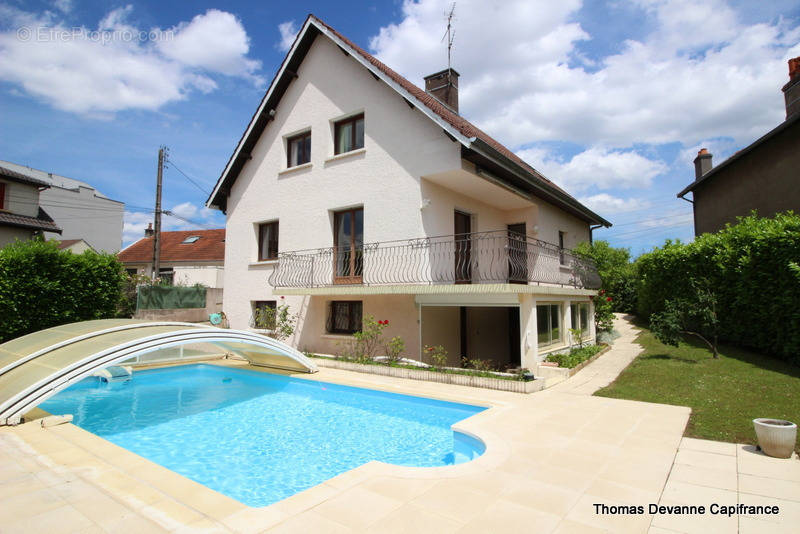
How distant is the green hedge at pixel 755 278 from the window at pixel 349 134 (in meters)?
10.9

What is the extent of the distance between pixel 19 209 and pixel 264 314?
1669 centimetres

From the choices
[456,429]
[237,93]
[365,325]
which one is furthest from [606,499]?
[237,93]

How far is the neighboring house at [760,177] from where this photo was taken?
612 inches

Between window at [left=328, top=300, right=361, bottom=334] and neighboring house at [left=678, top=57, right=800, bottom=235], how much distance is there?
16745 mm

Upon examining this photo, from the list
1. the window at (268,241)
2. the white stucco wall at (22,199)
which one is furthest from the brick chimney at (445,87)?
the white stucco wall at (22,199)

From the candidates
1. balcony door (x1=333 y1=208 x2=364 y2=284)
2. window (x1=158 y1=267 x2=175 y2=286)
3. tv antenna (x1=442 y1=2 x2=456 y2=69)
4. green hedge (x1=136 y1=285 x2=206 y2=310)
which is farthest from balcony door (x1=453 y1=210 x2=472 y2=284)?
window (x1=158 y1=267 x2=175 y2=286)

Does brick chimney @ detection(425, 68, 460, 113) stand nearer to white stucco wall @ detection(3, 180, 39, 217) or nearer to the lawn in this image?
the lawn

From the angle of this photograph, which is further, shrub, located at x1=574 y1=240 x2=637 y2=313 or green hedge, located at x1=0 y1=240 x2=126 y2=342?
shrub, located at x1=574 y1=240 x2=637 y2=313

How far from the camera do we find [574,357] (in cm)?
1094

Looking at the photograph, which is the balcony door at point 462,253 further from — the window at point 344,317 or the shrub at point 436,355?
Result: the window at point 344,317

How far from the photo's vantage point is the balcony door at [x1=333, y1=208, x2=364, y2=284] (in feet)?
42.0

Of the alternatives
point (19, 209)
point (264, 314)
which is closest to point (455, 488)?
point (264, 314)

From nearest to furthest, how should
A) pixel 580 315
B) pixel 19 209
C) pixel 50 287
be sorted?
pixel 50 287
pixel 580 315
pixel 19 209

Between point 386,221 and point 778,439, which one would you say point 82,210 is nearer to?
point 386,221
